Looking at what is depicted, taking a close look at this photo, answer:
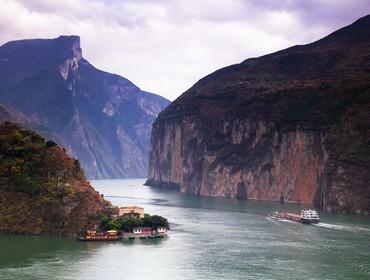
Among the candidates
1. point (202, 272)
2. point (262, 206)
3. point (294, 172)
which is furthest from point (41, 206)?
point (294, 172)

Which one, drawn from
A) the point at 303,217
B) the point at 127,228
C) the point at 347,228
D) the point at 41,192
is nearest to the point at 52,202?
the point at 41,192

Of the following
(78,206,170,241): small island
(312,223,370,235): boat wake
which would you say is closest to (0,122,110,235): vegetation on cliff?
(78,206,170,241): small island

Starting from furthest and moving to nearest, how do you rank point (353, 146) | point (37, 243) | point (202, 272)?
point (353, 146) → point (37, 243) → point (202, 272)

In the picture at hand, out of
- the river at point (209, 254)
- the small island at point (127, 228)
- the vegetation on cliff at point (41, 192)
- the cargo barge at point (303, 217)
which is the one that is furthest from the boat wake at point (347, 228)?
the vegetation on cliff at point (41, 192)

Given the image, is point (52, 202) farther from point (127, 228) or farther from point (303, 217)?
point (303, 217)

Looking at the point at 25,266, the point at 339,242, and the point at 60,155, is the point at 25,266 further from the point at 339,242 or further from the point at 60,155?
the point at 339,242

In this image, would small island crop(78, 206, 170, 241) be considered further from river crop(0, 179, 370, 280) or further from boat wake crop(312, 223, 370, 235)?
boat wake crop(312, 223, 370, 235)
